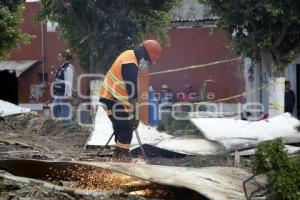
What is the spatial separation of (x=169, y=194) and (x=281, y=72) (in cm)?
723

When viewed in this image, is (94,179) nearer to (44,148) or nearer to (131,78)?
(131,78)

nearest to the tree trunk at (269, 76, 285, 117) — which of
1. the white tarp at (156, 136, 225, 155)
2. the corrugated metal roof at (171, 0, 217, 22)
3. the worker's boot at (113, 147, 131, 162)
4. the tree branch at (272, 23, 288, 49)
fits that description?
the tree branch at (272, 23, 288, 49)

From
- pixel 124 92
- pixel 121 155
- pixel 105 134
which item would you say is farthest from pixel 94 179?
pixel 105 134

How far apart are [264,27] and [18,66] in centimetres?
1185

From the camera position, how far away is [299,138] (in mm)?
8750

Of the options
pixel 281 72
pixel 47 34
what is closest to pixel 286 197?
pixel 281 72

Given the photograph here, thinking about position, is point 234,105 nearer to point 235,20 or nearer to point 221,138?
point 235,20

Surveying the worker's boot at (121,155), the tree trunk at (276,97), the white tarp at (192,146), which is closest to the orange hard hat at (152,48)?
the worker's boot at (121,155)

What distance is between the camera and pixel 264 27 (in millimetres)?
11578

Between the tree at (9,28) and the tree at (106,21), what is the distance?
2293 millimetres

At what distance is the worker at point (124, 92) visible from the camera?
756cm

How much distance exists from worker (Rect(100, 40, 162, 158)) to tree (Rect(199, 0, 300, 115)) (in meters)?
4.05

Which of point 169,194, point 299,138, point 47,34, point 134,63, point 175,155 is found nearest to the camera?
point 169,194

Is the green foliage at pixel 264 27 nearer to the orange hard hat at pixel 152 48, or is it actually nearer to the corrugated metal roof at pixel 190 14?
the orange hard hat at pixel 152 48
